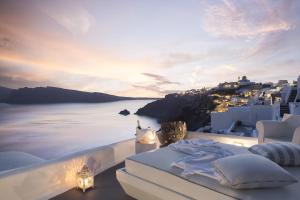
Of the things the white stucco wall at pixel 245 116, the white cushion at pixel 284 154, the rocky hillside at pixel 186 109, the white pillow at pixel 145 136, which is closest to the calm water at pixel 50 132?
the rocky hillside at pixel 186 109

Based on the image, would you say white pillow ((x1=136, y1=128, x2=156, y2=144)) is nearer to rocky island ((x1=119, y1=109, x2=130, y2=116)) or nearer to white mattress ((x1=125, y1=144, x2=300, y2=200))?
white mattress ((x1=125, y1=144, x2=300, y2=200))

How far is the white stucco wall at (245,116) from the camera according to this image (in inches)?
443

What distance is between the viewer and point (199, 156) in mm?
1916

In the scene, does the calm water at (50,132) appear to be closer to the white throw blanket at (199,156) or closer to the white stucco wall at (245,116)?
the white stucco wall at (245,116)

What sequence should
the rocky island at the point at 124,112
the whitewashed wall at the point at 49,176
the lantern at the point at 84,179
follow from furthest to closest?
1. the rocky island at the point at 124,112
2. the lantern at the point at 84,179
3. the whitewashed wall at the point at 49,176

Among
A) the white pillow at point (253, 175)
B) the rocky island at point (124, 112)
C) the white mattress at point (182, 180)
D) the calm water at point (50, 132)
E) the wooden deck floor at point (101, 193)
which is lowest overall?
the calm water at point (50, 132)

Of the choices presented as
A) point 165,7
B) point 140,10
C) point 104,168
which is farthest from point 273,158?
point 140,10

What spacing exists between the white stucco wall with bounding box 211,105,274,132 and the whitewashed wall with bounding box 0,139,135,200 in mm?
9210

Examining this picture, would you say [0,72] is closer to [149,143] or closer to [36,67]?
[36,67]

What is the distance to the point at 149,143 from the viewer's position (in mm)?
2980

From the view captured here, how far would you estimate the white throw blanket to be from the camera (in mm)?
1617

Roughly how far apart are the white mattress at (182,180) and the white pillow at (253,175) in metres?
0.04

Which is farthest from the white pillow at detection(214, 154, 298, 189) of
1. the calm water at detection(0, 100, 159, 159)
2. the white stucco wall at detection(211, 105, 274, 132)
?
the calm water at detection(0, 100, 159, 159)

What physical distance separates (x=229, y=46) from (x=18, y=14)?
8.17 meters
